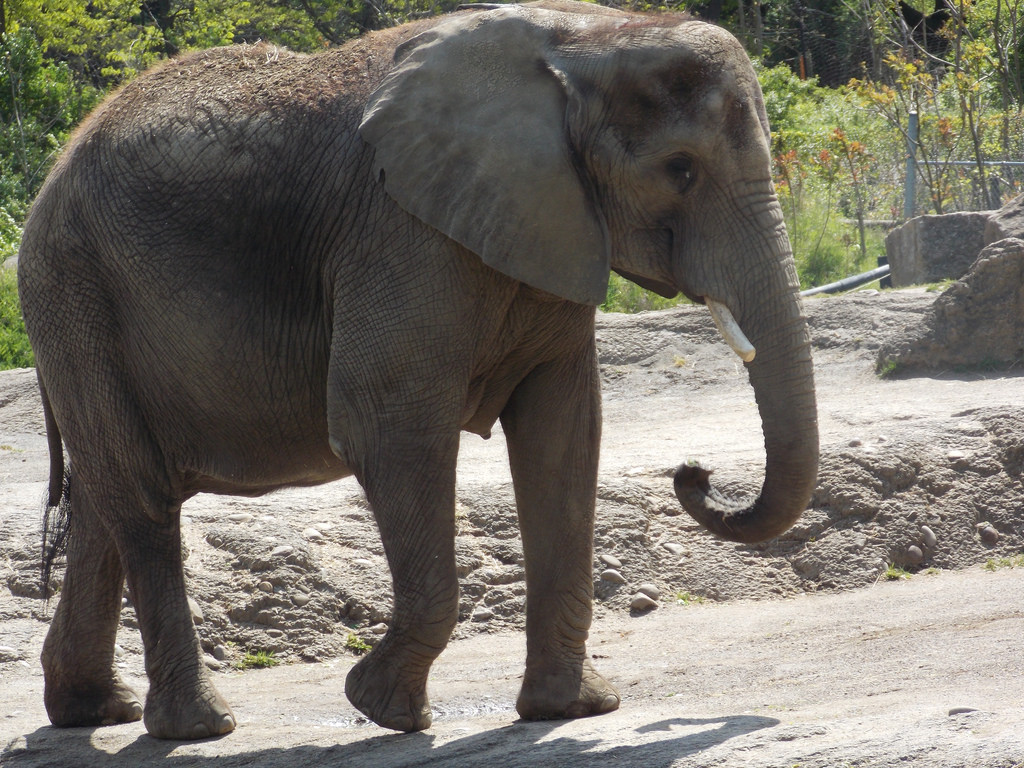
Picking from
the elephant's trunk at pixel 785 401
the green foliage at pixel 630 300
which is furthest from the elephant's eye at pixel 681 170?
the green foliage at pixel 630 300

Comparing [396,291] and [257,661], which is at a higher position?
[396,291]

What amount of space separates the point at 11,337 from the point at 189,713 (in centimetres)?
1025

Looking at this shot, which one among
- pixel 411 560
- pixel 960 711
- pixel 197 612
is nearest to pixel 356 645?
pixel 197 612

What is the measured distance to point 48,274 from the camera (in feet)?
16.9

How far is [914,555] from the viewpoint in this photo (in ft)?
22.6

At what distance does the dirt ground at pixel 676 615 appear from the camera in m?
4.10

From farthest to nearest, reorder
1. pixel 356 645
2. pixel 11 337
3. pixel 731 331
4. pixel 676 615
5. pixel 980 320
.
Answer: pixel 11 337, pixel 980 320, pixel 676 615, pixel 356 645, pixel 731 331

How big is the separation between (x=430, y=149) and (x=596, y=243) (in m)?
0.64

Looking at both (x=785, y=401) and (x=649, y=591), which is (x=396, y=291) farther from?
(x=649, y=591)

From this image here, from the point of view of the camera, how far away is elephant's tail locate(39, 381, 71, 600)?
227 inches

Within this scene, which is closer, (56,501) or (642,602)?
(56,501)

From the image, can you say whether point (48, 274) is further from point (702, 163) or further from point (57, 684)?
point (702, 163)

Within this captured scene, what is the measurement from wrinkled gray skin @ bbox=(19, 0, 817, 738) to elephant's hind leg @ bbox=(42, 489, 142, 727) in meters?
0.01

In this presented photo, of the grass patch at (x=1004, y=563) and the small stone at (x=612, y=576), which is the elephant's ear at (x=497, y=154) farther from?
the grass patch at (x=1004, y=563)
